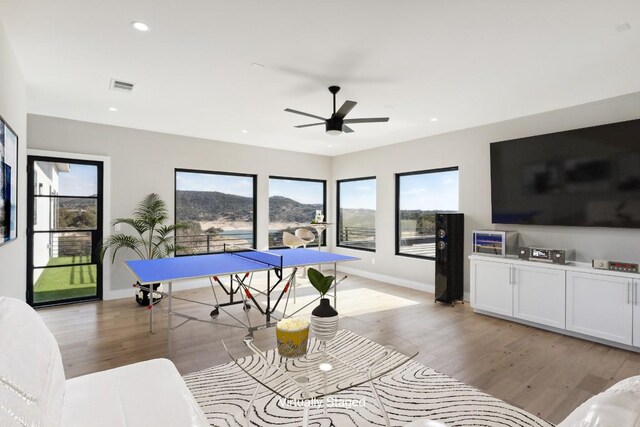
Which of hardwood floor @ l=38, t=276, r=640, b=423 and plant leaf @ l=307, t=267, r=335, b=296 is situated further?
hardwood floor @ l=38, t=276, r=640, b=423

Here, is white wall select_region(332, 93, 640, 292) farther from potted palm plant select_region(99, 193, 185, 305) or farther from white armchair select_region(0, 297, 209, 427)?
white armchair select_region(0, 297, 209, 427)

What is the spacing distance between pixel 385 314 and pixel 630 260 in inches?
109

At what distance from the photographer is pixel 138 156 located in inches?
210

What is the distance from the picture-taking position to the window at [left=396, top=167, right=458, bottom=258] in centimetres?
556

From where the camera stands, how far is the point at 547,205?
13.5 ft

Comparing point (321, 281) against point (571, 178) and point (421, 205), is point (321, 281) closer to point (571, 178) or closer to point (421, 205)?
point (571, 178)

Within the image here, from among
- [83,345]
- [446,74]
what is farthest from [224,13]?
[83,345]

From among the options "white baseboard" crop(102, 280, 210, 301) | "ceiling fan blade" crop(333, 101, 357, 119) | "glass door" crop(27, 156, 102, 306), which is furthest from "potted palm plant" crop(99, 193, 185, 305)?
"ceiling fan blade" crop(333, 101, 357, 119)

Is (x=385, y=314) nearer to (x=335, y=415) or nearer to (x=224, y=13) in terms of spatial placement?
(x=335, y=415)

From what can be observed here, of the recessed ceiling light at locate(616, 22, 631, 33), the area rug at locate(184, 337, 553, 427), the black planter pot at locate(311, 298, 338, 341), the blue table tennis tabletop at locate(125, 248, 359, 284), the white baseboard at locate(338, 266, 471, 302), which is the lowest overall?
the area rug at locate(184, 337, 553, 427)

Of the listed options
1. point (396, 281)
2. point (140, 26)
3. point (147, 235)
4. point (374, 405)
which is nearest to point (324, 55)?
point (140, 26)

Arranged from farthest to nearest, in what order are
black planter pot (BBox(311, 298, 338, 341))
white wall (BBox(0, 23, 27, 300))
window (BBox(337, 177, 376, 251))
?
window (BBox(337, 177, 376, 251))
white wall (BBox(0, 23, 27, 300))
black planter pot (BBox(311, 298, 338, 341))

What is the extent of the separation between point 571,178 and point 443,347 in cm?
252

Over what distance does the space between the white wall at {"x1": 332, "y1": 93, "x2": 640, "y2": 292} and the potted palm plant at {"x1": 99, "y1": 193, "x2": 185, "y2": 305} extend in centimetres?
370
